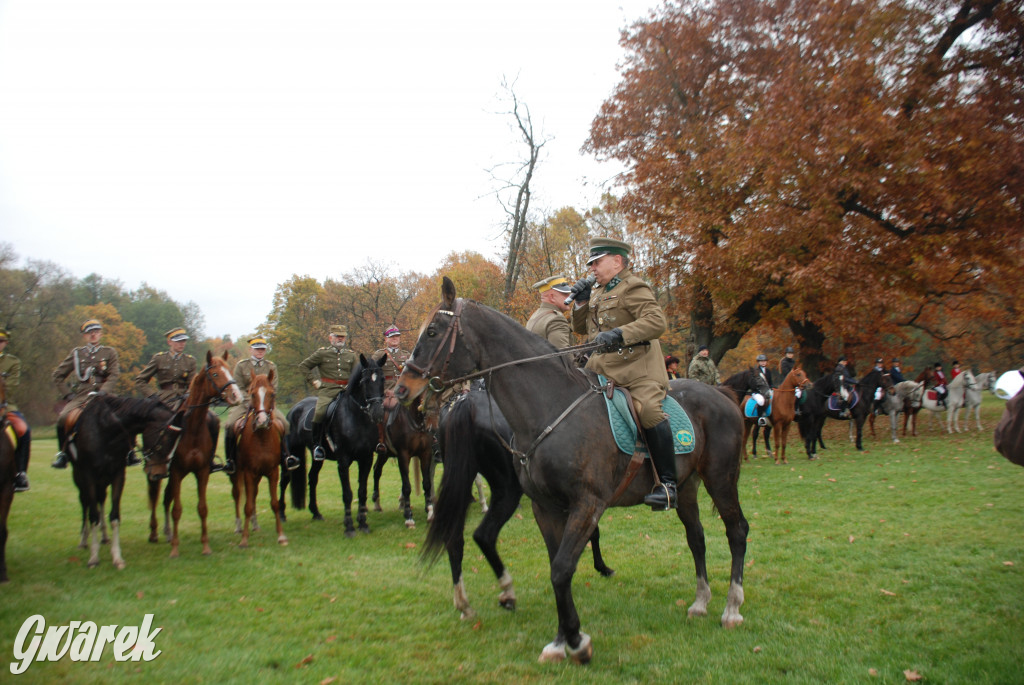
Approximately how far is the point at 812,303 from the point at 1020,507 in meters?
13.6

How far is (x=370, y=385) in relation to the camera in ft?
32.8

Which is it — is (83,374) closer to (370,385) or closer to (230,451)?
(230,451)

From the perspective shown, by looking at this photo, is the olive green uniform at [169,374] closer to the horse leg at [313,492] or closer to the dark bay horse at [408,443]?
the horse leg at [313,492]

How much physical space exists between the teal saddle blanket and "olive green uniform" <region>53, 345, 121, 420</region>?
7509 millimetres

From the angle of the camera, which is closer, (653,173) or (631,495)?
(631,495)

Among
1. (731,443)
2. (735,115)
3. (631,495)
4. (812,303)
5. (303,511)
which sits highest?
(735,115)

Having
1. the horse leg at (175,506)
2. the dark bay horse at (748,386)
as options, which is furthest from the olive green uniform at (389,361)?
the dark bay horse at (748,386)

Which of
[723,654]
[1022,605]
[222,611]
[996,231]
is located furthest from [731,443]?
[996,231]

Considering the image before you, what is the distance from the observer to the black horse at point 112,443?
8.16 meters

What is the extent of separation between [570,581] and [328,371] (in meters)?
7.75

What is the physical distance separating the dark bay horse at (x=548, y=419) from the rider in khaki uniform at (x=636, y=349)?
19 centimetres

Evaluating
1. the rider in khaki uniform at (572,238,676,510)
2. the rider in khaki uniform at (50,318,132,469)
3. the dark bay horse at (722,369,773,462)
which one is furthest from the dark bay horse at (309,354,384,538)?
the dark bay horse at (722,369,773,462)

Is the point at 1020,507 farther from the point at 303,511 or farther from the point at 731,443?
the point at 303,511

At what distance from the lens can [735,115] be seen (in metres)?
21.0
